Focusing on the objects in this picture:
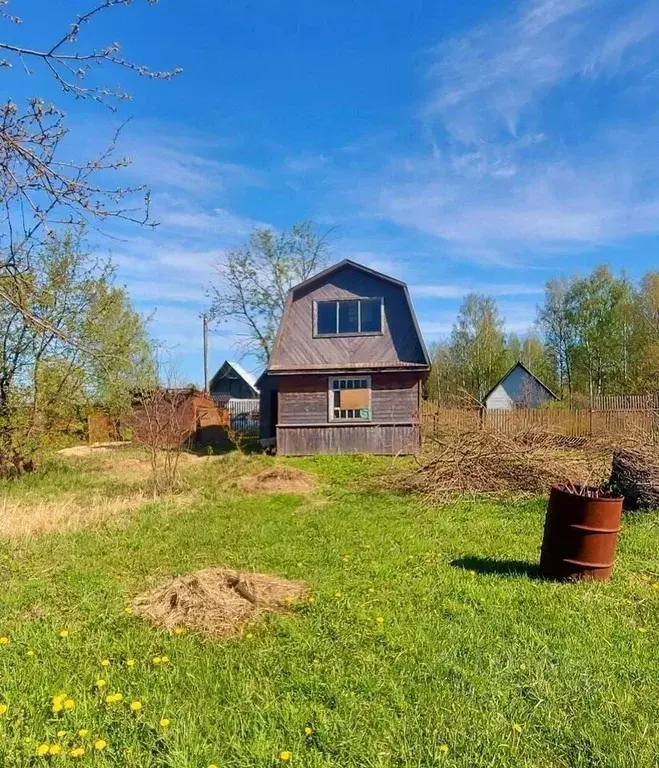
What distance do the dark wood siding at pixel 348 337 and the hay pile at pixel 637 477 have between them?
342 inches

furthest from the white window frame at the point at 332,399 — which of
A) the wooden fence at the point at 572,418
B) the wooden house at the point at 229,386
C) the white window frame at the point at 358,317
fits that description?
the wooden house at the point at 229,386

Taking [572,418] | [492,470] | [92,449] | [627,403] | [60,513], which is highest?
[627,403]

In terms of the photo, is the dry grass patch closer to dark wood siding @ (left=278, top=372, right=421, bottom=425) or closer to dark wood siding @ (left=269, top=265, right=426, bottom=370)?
dark wood siding @ (left=278, top=372, right=421, bottom=425)

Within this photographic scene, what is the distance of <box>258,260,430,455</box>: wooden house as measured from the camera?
17344 mm

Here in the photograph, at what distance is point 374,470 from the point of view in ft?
44.4

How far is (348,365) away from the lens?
690 inches

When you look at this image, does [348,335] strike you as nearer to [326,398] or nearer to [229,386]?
[326,398]

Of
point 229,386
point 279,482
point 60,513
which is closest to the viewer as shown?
point 60,513

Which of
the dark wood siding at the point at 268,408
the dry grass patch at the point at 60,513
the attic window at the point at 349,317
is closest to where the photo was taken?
the dry grass patch at the point at 60,513

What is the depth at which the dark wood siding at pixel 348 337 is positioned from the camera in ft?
57.4

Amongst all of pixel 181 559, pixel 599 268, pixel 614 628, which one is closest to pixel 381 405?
pixel 181 559

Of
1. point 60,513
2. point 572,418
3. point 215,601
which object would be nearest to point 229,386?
point 572,418

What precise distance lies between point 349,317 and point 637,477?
1122 cm

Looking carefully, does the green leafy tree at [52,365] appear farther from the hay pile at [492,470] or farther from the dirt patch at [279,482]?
the hay pile at [492,470]
